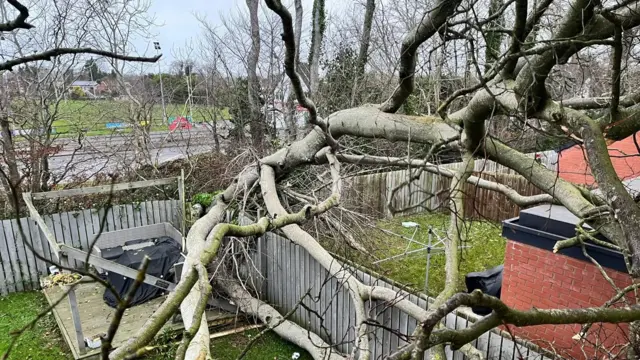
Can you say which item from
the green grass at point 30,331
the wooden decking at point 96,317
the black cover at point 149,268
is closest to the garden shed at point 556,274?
the wooden decking at point 96,317

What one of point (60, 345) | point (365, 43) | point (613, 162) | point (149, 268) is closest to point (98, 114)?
point (149, 268)

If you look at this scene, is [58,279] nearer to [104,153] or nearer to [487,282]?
[104,153]

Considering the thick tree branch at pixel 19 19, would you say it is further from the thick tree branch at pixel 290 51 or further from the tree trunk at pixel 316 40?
the tree trunk at pixel 316 40

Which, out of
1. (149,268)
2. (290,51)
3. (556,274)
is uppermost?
(290,51)

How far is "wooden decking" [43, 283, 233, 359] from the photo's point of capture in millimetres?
5300

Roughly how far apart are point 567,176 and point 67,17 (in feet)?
38.7

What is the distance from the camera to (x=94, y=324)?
5.70 m

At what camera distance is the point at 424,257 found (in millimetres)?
8352

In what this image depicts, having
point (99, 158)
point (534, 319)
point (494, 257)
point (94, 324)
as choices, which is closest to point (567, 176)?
point (494, 257)

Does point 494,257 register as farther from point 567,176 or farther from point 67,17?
point 67,17

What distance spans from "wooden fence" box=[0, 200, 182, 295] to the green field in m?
2.28

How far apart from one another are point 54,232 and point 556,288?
26.6 feet

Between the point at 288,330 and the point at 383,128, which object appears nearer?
the point at 383,128

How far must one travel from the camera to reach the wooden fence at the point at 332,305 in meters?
3.58
